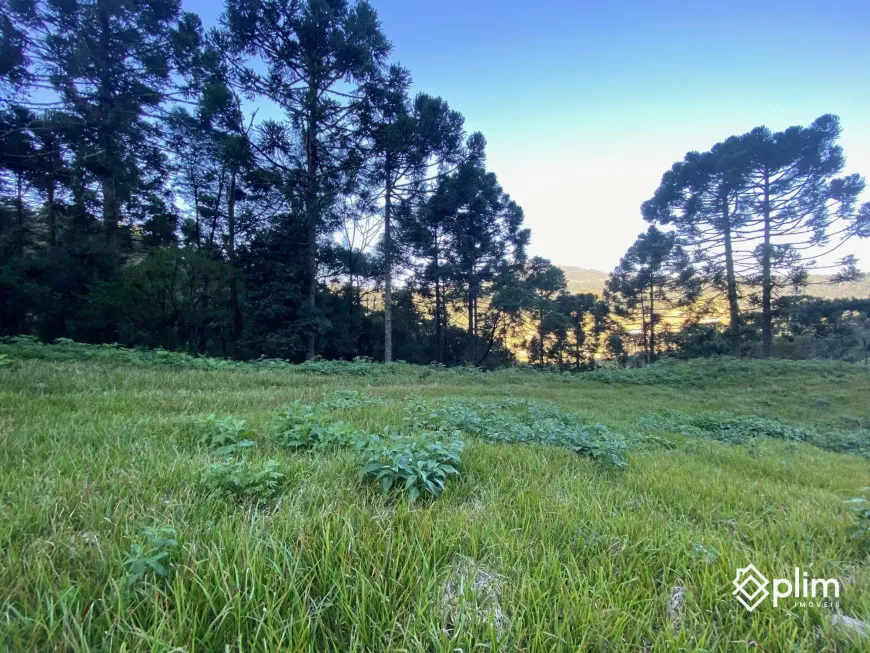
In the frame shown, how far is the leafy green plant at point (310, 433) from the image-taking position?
2801 millimetres

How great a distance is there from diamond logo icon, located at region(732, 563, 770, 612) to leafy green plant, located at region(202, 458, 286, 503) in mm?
2045

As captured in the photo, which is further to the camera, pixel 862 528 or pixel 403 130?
pixel 403 130

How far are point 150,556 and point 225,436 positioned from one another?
5.33 ft

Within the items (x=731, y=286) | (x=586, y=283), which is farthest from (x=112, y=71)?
(x=586, y=283)

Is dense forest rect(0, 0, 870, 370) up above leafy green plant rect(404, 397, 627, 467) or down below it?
above

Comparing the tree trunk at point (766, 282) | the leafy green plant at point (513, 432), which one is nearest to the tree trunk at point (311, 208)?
the leafy green plant at point (513, 432)

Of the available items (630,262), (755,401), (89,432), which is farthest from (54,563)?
(630,262)

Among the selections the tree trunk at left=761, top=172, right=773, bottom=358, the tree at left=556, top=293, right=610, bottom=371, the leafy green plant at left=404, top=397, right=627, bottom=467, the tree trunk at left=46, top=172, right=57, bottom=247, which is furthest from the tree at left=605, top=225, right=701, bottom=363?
the tree trunk at left=46, top=172, right=57, bottom=247

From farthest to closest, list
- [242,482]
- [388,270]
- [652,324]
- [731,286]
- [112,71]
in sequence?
[652,324]
[731,286]
[388,270]
[112,71]
[242,482]

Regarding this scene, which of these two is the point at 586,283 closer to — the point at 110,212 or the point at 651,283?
the point at 651,283

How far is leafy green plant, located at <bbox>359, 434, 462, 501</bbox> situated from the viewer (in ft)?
6.40

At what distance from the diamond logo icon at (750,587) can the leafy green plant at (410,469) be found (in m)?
1.28

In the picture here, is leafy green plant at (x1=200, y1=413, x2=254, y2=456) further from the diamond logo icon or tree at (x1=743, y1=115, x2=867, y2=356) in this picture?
tree at (x1=743, y1=115, x2=867, y2=356)

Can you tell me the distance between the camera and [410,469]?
2.02 meters
